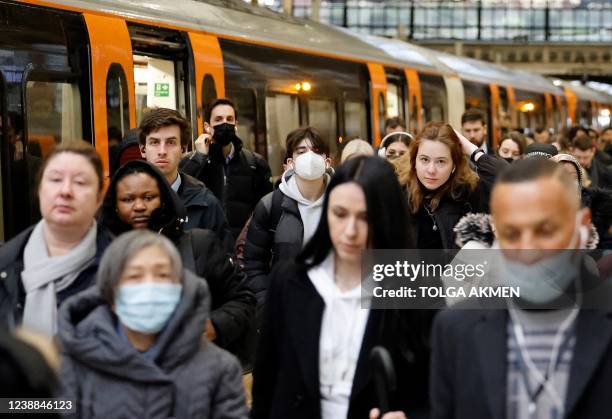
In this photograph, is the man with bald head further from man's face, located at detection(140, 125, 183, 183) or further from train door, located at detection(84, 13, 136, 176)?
train door, located at detection(84, 13, 136, 176)

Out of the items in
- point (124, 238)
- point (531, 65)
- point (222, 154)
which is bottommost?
point (124, 238)

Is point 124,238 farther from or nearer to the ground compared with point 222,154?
nearer to the ground

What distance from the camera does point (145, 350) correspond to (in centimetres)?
332

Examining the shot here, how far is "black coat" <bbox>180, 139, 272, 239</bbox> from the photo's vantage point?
8.33 m

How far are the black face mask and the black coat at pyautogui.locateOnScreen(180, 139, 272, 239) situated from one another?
4.9 inches

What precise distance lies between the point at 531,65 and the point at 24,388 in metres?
48.4

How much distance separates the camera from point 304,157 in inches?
247

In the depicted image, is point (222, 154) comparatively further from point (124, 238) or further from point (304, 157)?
point (124, 238)

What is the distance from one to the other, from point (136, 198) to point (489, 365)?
1870 millimetres

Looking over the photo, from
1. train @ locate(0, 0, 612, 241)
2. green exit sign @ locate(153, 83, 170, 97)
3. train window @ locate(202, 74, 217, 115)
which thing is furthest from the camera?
train window @ locate(202, 74, 217, 115)

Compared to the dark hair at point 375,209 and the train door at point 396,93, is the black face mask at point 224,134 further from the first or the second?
the train door at point 396,93

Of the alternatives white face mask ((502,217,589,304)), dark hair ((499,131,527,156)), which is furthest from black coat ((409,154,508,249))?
dark hair ((499,131,527,156))

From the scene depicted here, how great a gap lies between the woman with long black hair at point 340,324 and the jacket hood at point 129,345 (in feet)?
0.92

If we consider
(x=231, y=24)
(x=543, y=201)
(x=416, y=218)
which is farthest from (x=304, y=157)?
(x=231, y=24)
